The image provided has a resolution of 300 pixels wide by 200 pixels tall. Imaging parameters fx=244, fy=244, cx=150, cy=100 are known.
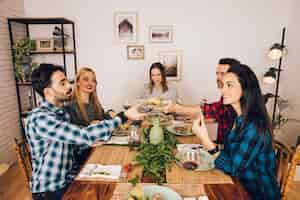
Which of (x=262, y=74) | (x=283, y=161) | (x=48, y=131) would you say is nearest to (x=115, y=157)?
(x=48, y=131)

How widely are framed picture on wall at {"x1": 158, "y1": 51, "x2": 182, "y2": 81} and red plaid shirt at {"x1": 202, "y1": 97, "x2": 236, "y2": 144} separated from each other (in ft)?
4.18

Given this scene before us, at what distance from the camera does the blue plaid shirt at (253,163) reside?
1.30 m

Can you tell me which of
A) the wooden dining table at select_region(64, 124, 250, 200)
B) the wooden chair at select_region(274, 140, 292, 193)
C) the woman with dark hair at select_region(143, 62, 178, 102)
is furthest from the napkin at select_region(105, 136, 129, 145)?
the woman with dark hair at select_region(143, 62, 178, 102)

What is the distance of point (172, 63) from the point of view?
3475 millimetres

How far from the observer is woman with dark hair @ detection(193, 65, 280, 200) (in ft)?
4.28

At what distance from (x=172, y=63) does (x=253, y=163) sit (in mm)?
2322

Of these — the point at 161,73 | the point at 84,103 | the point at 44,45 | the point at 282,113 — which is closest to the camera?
the point at 84,103

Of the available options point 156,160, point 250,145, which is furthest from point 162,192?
point 250,145

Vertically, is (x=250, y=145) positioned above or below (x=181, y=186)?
above

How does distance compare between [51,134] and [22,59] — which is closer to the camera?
[51,134]

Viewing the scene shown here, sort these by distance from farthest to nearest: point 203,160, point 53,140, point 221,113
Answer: point 221,113, point 203,160, point 53,140

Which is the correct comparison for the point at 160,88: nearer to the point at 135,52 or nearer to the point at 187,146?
the point at 135,52

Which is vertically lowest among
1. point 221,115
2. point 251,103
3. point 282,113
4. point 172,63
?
point 282,113

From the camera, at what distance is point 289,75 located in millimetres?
3377
